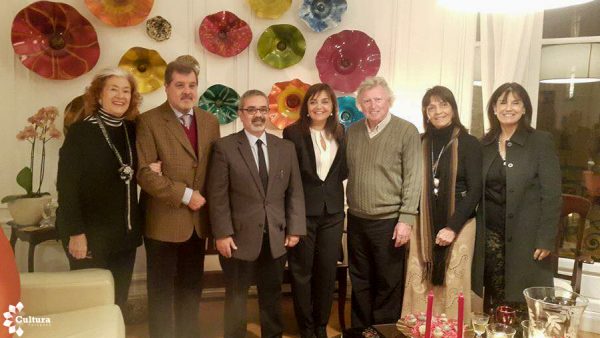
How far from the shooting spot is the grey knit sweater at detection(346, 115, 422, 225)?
248 cm

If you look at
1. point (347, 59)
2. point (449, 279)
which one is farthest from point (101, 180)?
point (347, 59)

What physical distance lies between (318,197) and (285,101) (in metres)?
1.16

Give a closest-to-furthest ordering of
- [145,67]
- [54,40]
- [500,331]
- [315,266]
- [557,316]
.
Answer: [557,316] → [500,331] → [315,266] → [54,40] → [145,67]

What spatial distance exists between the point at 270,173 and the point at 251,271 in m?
0.51

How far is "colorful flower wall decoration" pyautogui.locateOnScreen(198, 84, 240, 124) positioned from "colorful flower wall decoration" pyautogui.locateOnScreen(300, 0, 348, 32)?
761mm

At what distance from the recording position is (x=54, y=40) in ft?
9.61

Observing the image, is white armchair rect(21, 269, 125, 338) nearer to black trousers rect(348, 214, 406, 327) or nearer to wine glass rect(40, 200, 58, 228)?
wine glass rect(40, 200, 58, 228)

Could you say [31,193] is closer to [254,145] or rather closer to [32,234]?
[32,234]

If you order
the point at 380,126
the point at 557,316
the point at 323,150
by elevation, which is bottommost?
the point at 557,316

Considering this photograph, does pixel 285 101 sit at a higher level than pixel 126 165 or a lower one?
higher

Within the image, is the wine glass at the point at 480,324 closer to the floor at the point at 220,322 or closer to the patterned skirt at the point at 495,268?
the patterned skirt at the point at 495,268

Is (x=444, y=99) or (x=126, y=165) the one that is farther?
(x=444, y=99)

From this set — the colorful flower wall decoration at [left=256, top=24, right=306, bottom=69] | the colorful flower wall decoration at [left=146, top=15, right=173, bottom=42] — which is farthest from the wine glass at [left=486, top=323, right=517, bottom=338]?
the colorful flower wall decoration at [left=146, top=15, right=173, bottom=42]

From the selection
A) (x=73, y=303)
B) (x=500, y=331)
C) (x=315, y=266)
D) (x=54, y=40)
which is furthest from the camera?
(x=54, y=40)
